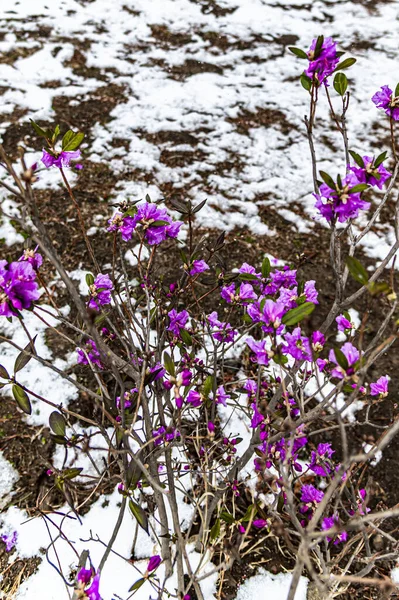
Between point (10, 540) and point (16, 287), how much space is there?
146 cm

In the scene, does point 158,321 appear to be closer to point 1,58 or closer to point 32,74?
point 32,74

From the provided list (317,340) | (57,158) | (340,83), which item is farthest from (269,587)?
(340,83)

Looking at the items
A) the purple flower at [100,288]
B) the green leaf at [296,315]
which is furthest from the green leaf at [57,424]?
the green leaf at [296,315]

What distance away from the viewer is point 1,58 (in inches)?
189

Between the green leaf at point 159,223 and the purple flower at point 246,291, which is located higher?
the green leaf at point 159,223

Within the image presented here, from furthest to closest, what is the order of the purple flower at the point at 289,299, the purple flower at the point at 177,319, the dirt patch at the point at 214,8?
the dirt patch at the point at 214,8, the purple flower at the point at 177,319, the purple flower at the point at 289,299

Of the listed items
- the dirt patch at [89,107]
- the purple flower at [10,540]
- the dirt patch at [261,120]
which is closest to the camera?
the purple flower at [10,540]

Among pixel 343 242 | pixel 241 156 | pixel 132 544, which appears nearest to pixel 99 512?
pixel 132 544

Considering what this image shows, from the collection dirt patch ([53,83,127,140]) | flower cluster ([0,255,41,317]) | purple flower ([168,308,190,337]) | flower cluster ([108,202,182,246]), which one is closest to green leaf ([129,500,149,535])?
purple flower ([168,308,190,337])

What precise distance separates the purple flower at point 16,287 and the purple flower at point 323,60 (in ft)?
3.85

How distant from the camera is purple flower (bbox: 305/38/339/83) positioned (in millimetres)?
1464

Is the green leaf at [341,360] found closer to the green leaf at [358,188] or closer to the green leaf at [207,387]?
the green leaf at [358,188]

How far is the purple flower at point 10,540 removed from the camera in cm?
194

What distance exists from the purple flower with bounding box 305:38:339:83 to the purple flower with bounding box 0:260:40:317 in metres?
1.17
